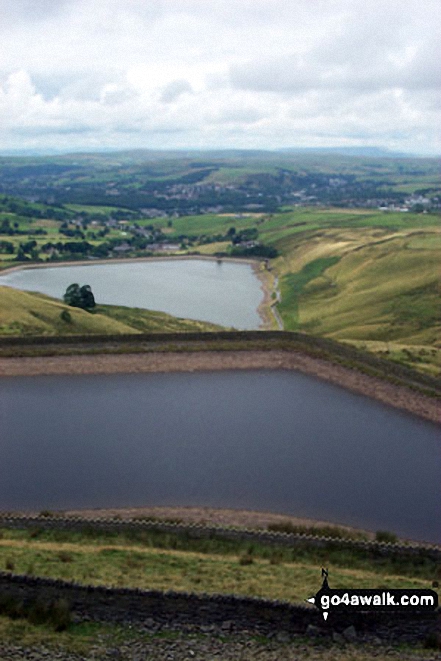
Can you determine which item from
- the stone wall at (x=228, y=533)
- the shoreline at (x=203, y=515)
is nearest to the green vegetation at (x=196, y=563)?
the stone wall at (x=228, y=533)

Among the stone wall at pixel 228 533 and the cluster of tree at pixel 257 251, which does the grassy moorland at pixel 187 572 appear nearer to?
the stone wall at pixel 228 533

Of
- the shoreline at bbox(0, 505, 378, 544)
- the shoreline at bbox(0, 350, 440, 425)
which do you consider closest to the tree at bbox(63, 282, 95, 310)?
the shoreline at bbox(0, 350, 440, 425)

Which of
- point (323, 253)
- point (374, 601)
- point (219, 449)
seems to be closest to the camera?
point (374, 601)

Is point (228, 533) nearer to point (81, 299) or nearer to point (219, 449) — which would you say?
point (219, 449)

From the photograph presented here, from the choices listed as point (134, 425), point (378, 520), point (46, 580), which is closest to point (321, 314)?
point (134, 425)

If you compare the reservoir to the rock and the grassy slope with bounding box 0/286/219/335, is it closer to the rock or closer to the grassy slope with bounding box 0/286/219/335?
the grassy slope with bounding box 0/286/219/335

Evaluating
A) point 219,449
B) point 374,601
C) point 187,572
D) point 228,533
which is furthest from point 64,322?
point 374,601
